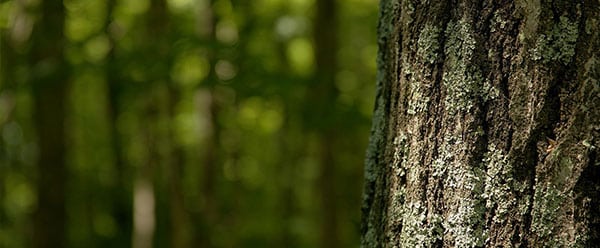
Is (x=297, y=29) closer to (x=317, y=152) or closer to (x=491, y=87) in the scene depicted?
(x=317, y=152)

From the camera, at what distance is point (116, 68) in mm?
5746

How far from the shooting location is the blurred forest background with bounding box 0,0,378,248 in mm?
5988

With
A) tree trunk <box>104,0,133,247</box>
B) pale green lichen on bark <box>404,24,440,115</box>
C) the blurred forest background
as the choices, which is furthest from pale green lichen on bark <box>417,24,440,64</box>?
tree trunk <box>104,0,133,247</box>

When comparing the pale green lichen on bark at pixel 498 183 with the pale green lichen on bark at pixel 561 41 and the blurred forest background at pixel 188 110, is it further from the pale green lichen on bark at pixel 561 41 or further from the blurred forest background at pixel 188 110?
the blurred forest background at pixel 188 110

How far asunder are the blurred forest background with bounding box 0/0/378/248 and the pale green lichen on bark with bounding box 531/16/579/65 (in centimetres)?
408

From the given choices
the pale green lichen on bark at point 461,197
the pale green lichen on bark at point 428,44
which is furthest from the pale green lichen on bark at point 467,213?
the pale green lichen on bark at point 428,44

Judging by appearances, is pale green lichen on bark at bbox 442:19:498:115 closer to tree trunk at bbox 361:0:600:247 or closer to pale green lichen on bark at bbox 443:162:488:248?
tree trunk at bbox 361:0:600:247

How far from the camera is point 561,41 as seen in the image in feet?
4.76

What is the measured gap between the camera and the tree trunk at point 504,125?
4.77 ft

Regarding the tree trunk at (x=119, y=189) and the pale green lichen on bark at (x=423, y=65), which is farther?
the tree trunk at (x=119, y=189)

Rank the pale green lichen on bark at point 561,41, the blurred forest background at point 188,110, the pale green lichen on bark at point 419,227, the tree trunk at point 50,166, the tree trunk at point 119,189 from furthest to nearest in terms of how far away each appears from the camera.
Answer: the tree trunk at point 119,189
the tree trunk at point 50,166
the blurred forest background at point 188,110
the pale green lichen on bark at point 419,227
the pale green lichen on bark at point 561,41

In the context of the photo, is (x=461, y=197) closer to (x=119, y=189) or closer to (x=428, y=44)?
(x=428, y=44)

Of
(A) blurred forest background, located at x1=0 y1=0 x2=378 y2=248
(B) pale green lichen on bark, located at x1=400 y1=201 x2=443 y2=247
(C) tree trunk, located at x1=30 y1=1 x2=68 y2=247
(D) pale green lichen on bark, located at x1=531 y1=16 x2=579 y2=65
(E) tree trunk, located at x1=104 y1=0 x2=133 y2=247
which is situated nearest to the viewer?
(D) pale green lichen on bark, located at x1=531 y1=16 x2=579 y2=65

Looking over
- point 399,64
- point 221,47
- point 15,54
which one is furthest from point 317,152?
point 399,64
